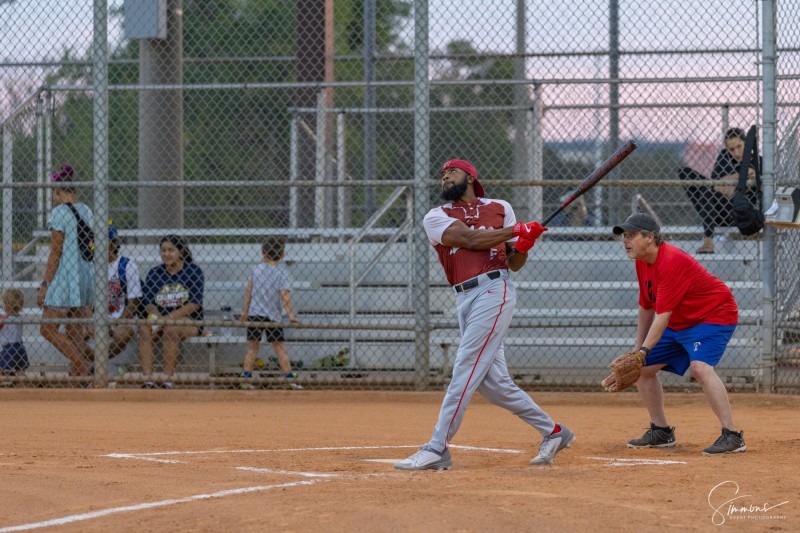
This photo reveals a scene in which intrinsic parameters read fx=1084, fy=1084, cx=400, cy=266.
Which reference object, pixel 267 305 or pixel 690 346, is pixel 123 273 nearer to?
pixel 267 305

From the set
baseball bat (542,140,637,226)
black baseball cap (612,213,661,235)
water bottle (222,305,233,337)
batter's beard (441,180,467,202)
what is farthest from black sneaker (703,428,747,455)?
water bottle (222,305,233,337)

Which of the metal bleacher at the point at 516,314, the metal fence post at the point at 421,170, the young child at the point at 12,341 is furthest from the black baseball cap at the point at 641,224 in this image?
the young child at the point at 12,341

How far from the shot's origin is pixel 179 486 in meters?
5.32

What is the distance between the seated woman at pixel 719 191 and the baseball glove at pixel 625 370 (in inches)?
159

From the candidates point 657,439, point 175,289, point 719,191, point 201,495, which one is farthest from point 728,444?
point 175,289

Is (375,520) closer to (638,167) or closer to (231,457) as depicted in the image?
(231,457)

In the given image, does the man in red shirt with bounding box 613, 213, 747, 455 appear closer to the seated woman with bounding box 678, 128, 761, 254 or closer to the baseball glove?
the baseball glove

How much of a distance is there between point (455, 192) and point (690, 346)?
178 centimetres

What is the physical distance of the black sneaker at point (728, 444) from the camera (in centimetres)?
659

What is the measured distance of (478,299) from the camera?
6.28 meters

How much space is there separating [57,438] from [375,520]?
395 cm

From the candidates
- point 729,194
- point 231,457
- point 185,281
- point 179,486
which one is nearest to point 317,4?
point 185,281

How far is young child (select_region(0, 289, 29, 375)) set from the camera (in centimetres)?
1093

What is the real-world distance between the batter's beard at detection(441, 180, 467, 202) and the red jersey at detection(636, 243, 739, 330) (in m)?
1.27
